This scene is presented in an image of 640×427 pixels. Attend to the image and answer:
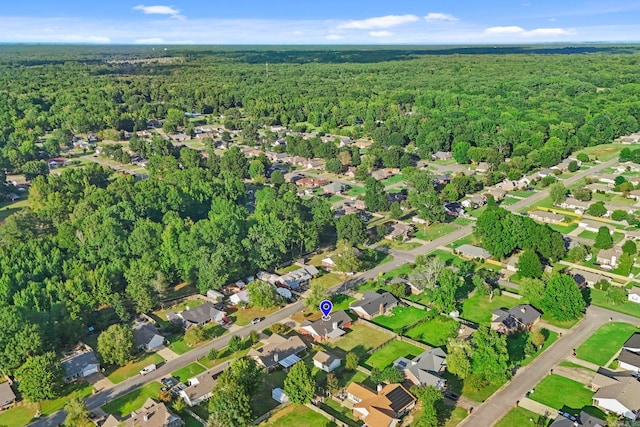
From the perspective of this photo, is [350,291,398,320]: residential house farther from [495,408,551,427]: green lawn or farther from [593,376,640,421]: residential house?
[593,376,640,421]: residential house

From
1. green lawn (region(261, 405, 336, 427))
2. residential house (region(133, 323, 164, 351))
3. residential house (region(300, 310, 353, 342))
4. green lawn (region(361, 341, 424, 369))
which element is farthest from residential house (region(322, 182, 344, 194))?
green lawn (region(261, 405, 336, 427))

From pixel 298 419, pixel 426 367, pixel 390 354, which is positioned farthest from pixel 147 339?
pixel 426 367

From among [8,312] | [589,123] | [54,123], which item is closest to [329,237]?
[8,312]

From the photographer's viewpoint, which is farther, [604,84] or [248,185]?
[604,84]

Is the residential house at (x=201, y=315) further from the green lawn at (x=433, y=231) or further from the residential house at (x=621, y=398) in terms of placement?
the residential house at (x=621, y=398)

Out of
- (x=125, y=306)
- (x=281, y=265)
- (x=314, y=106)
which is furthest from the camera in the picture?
(x=314, y=106)

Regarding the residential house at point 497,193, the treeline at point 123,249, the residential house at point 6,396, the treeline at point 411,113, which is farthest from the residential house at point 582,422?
the treeline at point 411,113

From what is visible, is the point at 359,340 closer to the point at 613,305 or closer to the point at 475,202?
the point at 613,305

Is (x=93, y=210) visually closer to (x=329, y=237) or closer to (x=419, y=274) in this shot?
(x=329, y=237)
